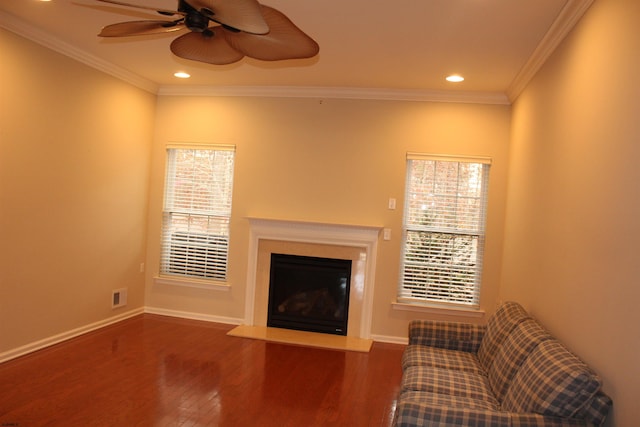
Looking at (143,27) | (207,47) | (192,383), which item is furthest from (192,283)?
(143,27)

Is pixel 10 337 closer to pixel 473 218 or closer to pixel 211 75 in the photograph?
pixel 211 75

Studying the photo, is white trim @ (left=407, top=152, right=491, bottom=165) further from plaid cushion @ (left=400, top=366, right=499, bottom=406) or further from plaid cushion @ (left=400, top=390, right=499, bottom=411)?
plaid cushion @ (left=400, top=390, right=499, bottom=411)

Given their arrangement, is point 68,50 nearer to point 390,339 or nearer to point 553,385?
point 390,339

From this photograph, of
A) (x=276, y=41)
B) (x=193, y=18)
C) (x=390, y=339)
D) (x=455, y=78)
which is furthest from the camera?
(x=390, y=339)

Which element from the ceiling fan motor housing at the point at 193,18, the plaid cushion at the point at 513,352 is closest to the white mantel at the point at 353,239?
the plaid cushion at the point at 513,352

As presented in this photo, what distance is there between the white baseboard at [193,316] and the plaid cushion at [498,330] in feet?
9.66

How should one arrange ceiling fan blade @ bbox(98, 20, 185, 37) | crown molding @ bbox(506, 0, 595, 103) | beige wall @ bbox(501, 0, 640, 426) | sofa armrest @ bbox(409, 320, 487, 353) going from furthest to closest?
sofa armrest @ bbox(409, 320, 487, 353), crown molding @ bbox(506, 0, 595, 103), ceiling fan blade @ bbox(98, 20, 185, 37), beige wall @ bbox(501, 0, 640, 426)

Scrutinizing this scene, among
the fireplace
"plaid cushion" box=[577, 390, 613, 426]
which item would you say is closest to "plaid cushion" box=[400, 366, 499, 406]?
"plaid cushion" box=[577, 390, 613, 426]

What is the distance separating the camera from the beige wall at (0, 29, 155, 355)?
154 inches

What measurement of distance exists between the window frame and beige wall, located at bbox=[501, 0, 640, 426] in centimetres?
323

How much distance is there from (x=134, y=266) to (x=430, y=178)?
349cm

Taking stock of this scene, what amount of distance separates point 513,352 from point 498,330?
0.50 m

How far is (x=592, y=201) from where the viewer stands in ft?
8.21

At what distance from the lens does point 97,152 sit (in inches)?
190
